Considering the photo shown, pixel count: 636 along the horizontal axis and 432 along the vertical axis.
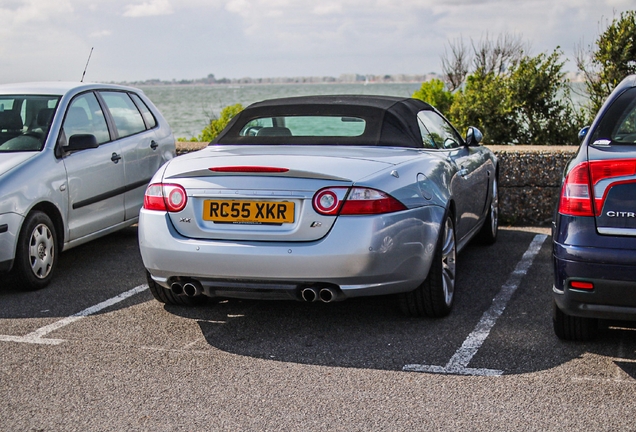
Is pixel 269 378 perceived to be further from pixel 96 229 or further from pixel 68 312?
pixel 96 229

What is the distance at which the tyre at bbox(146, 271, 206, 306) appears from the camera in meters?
5.60

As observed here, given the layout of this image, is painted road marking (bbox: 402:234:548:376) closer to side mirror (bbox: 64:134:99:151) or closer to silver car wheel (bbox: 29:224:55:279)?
silver car wheel (bbox: 29:224:55:279)

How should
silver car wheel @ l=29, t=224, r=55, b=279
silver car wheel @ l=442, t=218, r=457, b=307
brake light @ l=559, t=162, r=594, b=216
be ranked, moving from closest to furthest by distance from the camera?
brake light @ l=559, t=162, r=594, b=216
silver car wheel @ l=442, t=218, r=457, b=307
silver car wheel @ l=29, t=224, r=55, b=279

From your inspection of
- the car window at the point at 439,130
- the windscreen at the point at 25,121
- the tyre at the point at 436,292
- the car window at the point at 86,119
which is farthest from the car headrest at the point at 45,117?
the tyre at the point at 436,292

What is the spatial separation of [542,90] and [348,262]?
28.1ft

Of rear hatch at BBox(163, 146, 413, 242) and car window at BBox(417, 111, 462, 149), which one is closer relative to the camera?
rear hatch at BBox(163, 146, 413, 242)

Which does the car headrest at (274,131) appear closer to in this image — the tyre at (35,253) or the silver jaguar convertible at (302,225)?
the silver jaguar convertible at (302,225)

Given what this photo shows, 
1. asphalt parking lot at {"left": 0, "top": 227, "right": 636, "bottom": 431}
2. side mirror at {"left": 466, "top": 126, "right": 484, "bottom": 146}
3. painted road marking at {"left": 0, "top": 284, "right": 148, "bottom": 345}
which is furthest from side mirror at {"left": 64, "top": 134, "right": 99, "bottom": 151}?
side mirror at {"left": 466, "top": 126, "right": 484, "bottom": 146}

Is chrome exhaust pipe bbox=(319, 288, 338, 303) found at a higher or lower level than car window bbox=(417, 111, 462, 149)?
lower

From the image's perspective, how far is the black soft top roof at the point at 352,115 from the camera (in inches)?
220

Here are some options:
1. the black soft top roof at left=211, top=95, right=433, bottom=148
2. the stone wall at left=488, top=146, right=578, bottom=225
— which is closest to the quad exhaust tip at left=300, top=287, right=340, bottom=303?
the black soft top roof at left=211, top=95, right=433, bottom=148

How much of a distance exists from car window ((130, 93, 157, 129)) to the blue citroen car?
4993 mm

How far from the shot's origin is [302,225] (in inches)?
183

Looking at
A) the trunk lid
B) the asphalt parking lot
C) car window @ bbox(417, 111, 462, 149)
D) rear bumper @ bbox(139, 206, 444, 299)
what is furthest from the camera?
car window @ bbox(417, 111, 462, 149)
